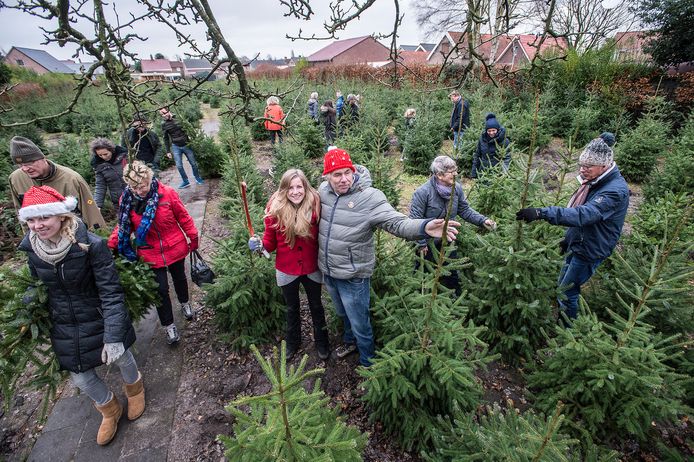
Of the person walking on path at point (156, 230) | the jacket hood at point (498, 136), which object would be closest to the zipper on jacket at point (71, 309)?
the person walking on path at point (156, 230)

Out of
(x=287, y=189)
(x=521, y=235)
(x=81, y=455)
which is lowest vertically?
(x=81, y=455)

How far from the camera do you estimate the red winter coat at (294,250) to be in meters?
3.20

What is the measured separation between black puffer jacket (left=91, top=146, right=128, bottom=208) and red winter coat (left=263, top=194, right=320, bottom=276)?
3132 mm

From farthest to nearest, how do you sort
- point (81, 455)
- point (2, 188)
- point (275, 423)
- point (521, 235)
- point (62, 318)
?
point (2, 188)
point (521, 235)
point (81, 455)
point (62, 318)
point (275, 423)

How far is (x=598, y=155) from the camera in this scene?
329cm

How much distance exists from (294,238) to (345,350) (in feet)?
5.19

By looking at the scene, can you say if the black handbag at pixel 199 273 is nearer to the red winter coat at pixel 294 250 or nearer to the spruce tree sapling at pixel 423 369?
the red winter coat at pixel 294 250

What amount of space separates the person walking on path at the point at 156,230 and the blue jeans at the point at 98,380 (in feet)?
2.41

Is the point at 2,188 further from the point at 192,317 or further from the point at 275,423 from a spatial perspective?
the point at 275,423

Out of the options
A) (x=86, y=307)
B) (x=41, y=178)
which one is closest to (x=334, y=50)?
(x=41, y=178)

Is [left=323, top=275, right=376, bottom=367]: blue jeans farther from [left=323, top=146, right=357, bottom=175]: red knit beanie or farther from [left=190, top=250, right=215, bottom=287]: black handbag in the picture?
[left=190, top=250, right=215, bottom=287]: black handbag

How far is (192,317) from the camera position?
4.60 metres

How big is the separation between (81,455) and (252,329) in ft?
5.86

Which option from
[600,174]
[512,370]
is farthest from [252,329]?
[600,174]
